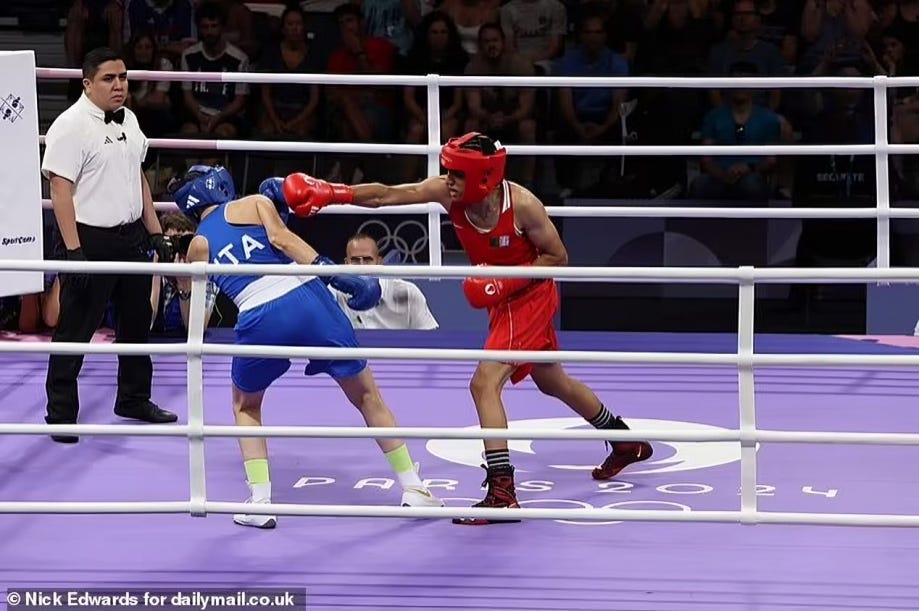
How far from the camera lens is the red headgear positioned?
15.2ft

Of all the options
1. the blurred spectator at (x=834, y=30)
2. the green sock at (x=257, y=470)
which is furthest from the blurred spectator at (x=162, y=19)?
the green sock at (x=257, y=470)

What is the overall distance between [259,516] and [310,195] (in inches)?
36.9

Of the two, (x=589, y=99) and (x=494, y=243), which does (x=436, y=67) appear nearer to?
(x=589, y=99)

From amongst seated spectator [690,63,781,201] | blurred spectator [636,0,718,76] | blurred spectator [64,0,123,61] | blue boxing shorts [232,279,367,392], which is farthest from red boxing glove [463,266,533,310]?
blurred spectator [64,0,123,61]

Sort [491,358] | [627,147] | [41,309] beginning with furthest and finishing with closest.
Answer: [41,309] < [627,147] < [491,358]

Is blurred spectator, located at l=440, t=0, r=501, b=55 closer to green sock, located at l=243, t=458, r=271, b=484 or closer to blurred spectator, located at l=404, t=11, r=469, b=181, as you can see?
blurred spectator, located at l=404, t=11, r=469, b=181

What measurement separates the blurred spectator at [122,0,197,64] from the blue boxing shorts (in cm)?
511

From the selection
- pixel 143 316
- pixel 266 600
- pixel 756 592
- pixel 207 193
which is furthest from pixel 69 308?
pixel 756 592

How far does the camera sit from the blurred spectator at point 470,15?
30.5 feet

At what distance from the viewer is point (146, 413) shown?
19.1 ft

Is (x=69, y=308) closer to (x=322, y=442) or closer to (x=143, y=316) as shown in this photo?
(x=143, y=316)

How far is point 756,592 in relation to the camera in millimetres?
4059

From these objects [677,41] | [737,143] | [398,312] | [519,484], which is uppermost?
[677,41]

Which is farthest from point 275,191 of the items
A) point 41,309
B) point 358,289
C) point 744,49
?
point 744,49
